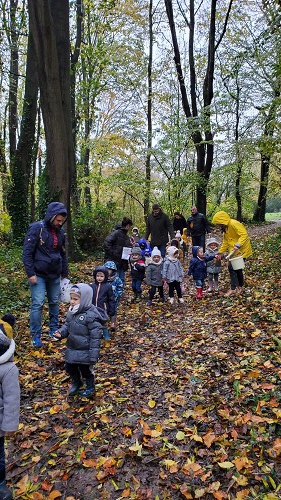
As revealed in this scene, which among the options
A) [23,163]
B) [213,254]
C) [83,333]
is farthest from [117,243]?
[23,163]

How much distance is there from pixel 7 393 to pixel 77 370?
1674 mm

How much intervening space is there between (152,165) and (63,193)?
9.82 meters

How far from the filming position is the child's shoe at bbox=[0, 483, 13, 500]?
2949mm

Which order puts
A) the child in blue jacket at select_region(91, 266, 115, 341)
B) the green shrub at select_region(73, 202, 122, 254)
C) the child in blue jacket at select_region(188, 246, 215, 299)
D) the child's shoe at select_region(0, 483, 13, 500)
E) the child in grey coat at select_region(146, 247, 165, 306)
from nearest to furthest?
1. the child's shoe at select_region(0, 483, 13, 500)
2. the child in blue jacket at select_region(91, 266, 115, 341)
3. the child in grey coat at select_region(146, 247, 165, 306)
4. the child in blue jacket at select_region(188, 246, 215, 299)
5. the green shrub at select_region(73, 202, 122, 254)

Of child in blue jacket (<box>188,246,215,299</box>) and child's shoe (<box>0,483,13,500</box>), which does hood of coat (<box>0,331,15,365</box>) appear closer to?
child's shoe (<box>0,483,13,500</box>)

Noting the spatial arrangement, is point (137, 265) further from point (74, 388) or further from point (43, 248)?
point (74, 388)

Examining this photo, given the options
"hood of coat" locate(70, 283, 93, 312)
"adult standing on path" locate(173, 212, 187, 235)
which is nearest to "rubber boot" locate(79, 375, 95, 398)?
"hood of coat" locate(70, 283, 93, 312)

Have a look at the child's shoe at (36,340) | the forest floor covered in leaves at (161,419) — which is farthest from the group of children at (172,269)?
the child's shoe at (36,340)

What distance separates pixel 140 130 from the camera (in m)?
18.4

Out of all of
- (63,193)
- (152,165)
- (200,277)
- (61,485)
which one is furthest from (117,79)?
(61,485)

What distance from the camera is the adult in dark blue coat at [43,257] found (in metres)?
5.39

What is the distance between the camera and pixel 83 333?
4203 mm

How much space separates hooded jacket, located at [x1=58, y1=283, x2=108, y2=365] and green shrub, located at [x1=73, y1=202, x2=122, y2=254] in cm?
977

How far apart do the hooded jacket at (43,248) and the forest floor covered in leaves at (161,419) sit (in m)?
1.33
